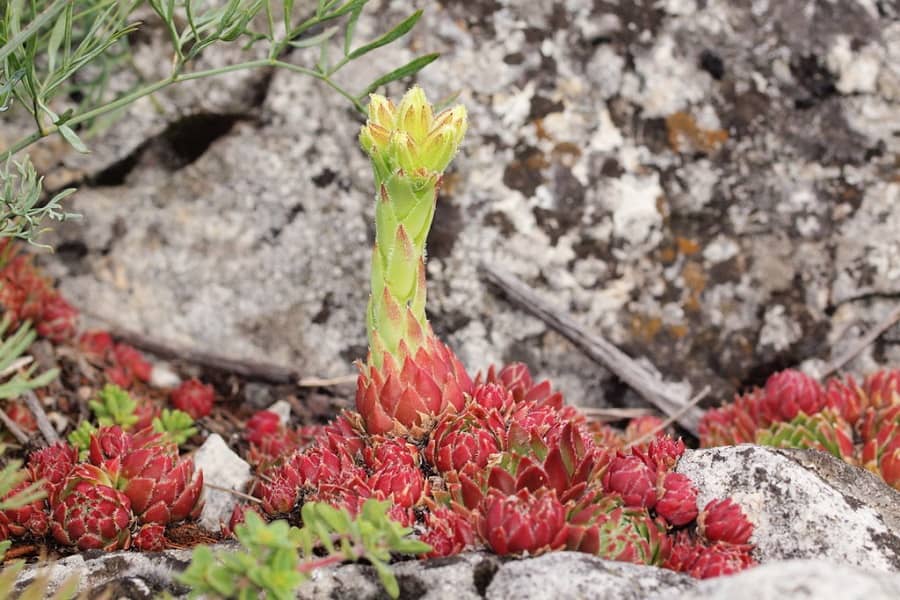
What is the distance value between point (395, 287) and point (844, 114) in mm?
2699

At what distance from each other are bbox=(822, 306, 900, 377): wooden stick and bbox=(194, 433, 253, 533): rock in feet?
8.82

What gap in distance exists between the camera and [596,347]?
13.9ft

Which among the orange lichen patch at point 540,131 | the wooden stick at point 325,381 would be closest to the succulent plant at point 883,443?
the orange lichen patch at point 540,131

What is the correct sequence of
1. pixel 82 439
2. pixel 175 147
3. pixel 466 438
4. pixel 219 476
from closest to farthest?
pixel 466 438 → pixel 82 439 → pixel 219 476 → pixel 175 147

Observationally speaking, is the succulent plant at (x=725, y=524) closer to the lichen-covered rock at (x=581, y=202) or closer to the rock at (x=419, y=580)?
the rock at (x=419, y=580)

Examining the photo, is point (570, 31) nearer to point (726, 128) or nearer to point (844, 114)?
point (726, 128)

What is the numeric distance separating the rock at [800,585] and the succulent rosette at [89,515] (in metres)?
1.77

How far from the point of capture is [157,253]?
14.9 ft

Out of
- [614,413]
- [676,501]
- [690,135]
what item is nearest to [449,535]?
[676,501]

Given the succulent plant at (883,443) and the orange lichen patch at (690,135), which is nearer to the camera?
the succulent plant at (883,443)

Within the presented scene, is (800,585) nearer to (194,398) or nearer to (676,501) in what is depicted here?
(676,501)

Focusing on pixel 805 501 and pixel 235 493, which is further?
pixel 235 493

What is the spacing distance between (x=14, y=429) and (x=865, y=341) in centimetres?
374

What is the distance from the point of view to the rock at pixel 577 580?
2109mm
